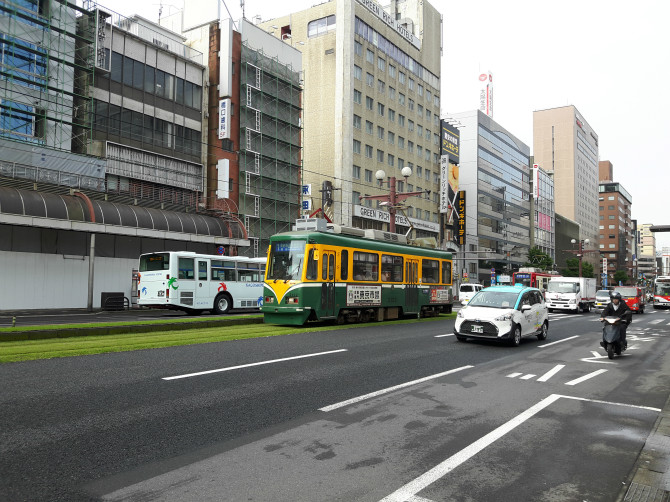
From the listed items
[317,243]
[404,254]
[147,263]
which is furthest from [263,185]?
[317,243]

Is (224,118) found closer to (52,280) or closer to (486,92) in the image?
(52,280)

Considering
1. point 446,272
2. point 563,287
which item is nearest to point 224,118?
point 446,272

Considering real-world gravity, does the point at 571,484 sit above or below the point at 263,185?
below

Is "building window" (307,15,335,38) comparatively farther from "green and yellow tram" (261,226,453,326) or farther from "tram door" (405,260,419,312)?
"tram door" (405,260,419,312)

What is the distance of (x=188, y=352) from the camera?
36.8ft

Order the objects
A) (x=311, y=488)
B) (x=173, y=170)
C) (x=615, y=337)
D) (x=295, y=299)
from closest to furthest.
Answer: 1. (x=311, y=488)
2. (x=615, y=337)
3. (x=295, y=299)
4. (x=173, y=170)

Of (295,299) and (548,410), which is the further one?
(295,299)

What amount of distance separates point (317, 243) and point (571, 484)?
47.0ft

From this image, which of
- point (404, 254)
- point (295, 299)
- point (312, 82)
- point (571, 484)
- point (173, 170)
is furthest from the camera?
point (312, 82)

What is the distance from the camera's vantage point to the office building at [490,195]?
85.3 metres

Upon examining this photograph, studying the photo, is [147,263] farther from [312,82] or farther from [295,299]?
[312,82]

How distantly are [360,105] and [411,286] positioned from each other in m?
40.4

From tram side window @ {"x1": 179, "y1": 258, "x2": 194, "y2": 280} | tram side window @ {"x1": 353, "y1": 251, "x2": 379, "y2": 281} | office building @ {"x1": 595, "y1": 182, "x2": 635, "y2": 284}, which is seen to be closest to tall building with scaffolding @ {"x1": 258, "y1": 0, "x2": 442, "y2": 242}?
tram side window @ {"x1": 179, "y1": 258, "x2": 194, "y2": 280}

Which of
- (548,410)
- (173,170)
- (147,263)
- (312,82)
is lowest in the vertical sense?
(548,410)
